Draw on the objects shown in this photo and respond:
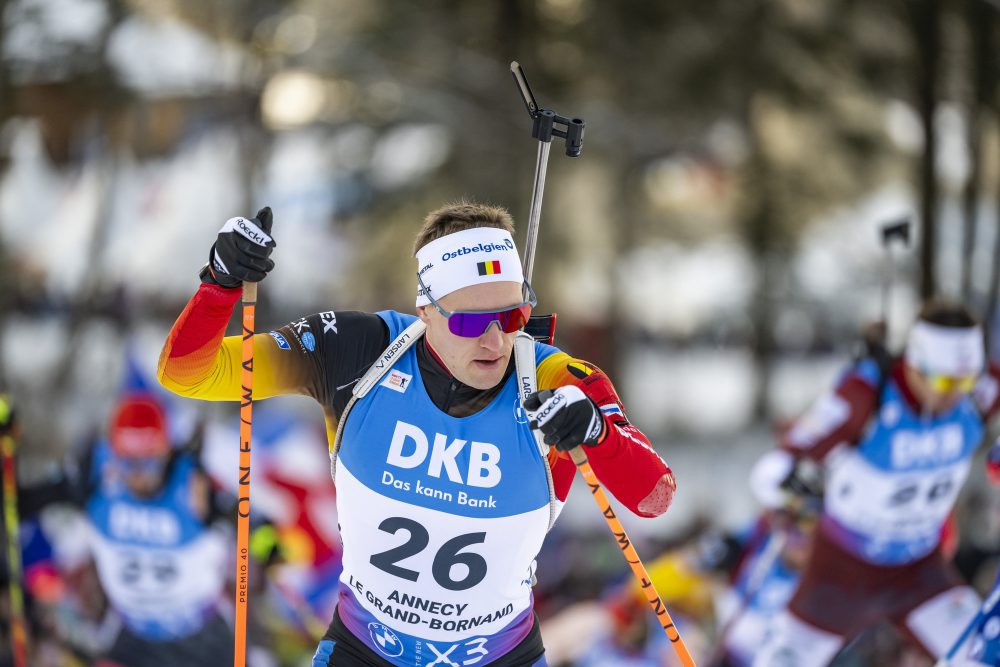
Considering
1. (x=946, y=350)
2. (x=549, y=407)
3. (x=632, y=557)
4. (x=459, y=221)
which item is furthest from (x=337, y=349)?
(x=946, y=350)

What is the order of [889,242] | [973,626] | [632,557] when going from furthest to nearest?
[889,242] < [973,626] < [632,557]

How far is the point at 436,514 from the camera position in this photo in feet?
10.9

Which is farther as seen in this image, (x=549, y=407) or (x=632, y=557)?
(x=632, y=557)

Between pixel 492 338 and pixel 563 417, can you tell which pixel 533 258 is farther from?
pixel 563 417

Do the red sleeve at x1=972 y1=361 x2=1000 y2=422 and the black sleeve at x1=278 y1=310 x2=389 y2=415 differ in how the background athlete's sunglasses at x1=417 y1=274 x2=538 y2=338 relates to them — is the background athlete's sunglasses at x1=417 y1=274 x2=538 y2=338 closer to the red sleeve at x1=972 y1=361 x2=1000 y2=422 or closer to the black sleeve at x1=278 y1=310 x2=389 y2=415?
the black sleeve at x1=278 y1=310 x2=389 y2=415

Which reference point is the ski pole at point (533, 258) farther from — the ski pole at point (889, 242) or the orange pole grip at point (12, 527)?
the orange pole grip at point (12, 527)

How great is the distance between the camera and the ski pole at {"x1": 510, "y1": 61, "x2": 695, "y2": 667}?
365cm

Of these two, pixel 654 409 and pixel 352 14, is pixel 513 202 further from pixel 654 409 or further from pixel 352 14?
pixel 654 409

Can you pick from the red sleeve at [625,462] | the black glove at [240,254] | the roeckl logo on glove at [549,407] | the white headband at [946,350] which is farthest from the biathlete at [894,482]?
the black glove at [240,254]

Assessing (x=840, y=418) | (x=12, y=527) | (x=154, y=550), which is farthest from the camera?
(x=154, y=550)

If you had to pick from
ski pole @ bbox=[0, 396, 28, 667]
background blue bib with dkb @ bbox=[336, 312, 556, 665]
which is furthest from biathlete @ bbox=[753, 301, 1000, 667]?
ski pole @ bbox=[0, 396, 28, 667]

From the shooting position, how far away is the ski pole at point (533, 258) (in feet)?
12.0

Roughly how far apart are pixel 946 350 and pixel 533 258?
280 centimetres

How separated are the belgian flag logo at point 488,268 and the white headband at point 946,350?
3.14m
